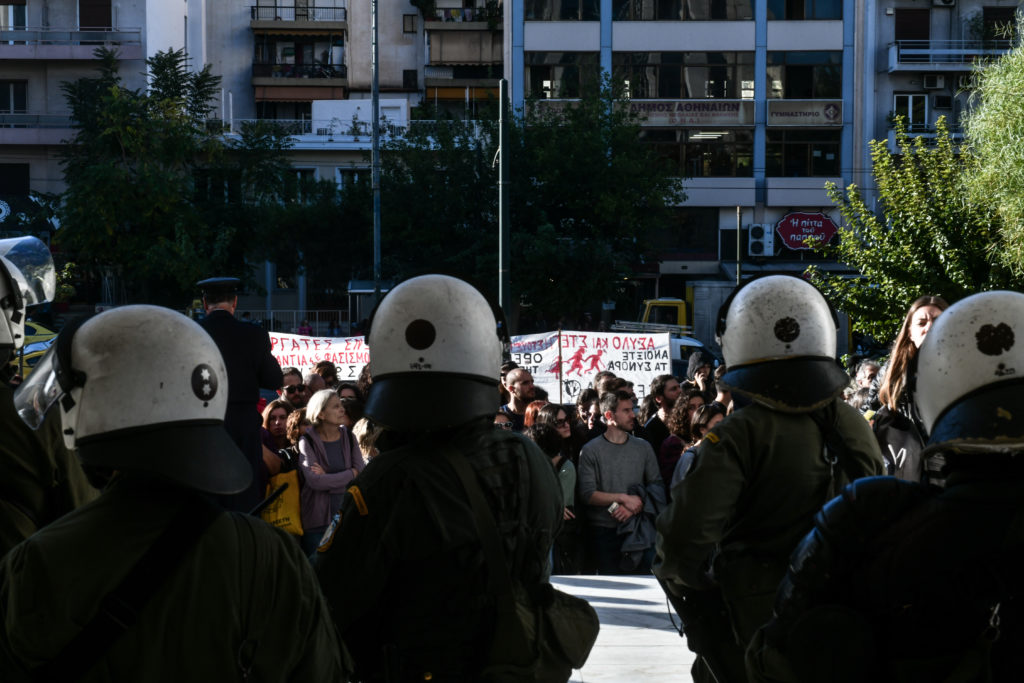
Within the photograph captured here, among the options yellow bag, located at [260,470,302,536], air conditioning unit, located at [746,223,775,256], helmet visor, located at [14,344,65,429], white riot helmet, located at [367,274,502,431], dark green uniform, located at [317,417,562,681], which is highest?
air conditioning unit, located at [746,223,775,256]

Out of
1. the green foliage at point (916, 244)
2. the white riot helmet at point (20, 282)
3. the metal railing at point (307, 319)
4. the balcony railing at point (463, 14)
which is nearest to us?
the white riot helmet at point (20, 282)

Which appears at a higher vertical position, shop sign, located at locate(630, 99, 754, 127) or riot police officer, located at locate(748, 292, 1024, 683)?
shop sign, located at locate(630, 99, 754, 127)

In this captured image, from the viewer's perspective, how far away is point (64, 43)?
4350 cm

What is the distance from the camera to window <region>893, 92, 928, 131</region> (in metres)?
43.8

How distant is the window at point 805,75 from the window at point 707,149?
1970 millimetres

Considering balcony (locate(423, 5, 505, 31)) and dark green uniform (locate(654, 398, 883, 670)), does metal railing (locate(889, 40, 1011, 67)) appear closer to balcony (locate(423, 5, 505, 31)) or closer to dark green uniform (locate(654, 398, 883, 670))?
balcony (locate(423, 5, 505, 31))

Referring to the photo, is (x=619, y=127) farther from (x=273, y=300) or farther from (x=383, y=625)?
(x=383, y=625)

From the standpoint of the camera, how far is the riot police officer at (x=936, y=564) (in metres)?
2.07

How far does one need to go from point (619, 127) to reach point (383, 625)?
105ft

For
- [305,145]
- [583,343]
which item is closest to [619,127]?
[305,145]

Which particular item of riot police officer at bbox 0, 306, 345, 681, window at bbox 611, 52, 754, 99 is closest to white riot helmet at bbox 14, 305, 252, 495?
riot police officer at bbox 0, 306, 345, 681

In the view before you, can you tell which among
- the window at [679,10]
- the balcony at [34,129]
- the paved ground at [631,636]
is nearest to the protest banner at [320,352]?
the paved ground at [631,636]

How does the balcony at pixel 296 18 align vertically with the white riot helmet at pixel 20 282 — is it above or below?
above

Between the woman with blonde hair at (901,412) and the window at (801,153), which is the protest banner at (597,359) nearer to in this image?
the woman with blonde hair at (901,412)
